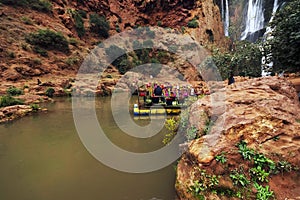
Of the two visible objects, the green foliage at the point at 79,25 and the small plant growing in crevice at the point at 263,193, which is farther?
the green foliage at the point at 79,25

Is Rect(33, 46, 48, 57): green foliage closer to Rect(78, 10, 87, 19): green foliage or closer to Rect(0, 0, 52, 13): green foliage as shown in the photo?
Rect(0, 0, 52, 13): green foliage

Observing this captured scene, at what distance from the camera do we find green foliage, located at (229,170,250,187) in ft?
9.05

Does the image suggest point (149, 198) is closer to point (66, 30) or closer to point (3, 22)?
point (3, 22)

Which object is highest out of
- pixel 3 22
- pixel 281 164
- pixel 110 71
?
pixel 3 22

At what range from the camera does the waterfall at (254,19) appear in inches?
1183

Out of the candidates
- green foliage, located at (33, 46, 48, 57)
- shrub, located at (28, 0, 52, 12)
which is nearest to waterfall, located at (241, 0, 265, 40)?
green foliage, located at (33, 46, 48, 57)

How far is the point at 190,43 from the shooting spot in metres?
31.3

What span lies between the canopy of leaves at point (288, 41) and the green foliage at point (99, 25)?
29.0 meters

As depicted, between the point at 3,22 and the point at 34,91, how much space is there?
12.2 metres

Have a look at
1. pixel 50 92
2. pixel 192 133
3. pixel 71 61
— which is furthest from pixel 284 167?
pixel 71 61

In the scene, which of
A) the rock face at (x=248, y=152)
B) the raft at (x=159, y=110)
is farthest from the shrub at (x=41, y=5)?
the rock face at (x=248, y=152)

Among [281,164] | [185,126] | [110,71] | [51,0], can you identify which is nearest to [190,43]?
[110,71]

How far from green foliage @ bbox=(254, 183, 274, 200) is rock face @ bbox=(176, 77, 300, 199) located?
0.04 meters

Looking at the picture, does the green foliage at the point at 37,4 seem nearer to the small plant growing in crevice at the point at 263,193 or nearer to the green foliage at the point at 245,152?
the green foliage at the point at 245,152
